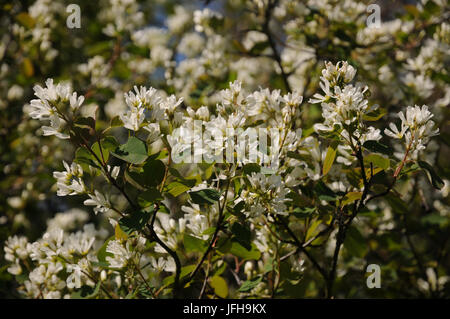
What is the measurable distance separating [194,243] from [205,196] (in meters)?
0.32

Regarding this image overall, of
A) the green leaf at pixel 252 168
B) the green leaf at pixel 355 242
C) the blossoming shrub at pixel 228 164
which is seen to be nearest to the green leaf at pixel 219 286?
the blossoming shrub at pixel 228 164

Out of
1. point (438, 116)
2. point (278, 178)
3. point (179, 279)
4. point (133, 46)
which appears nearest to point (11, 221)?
point (133, 46)

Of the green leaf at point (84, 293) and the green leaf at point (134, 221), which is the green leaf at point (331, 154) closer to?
the green leaf at point (134, 221)

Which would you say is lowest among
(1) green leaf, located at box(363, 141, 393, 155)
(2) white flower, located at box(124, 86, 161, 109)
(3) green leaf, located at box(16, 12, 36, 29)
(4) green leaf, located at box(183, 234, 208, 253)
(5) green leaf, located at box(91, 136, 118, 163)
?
(4) green leaf, located at box(183, 234, 208, 253)

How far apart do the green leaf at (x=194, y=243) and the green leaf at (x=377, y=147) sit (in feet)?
1.93

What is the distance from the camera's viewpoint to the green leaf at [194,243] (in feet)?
4.52

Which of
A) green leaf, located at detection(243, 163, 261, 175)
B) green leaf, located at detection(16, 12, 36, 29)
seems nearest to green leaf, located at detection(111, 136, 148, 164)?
green leaf, located at detection(243, 163, 261, 175)

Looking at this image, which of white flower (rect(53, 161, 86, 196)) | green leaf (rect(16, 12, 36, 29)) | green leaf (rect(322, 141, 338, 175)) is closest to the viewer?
white flower (rect(53, 161, 86, 196))

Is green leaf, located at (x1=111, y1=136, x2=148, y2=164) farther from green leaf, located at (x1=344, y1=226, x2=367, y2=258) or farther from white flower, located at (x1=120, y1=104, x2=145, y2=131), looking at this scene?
green leaf, located at (x1=344, y1=226, x2=367, y2=258)

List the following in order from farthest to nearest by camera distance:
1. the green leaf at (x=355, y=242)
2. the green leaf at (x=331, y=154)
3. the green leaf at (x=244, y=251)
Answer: the green leaf at (x=355, y=242), the green leaf at (x=244, y=251), the green leaf at (x=331, y=154)

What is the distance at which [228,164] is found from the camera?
116 cm

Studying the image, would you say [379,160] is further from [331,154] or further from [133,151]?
[133,151]

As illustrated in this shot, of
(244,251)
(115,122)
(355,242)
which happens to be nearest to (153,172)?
(115,122)

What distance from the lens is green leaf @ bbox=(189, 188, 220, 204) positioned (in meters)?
1.12
